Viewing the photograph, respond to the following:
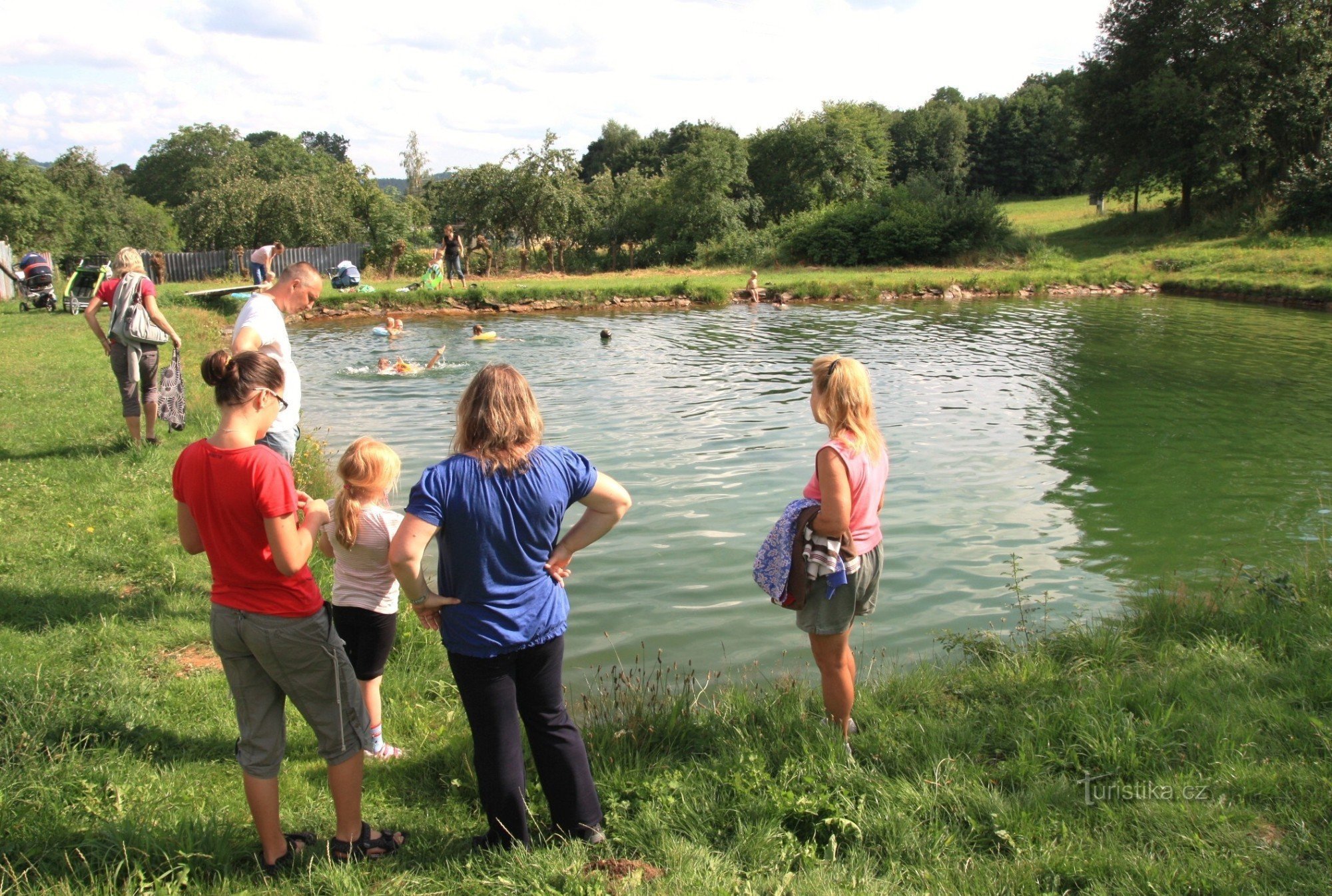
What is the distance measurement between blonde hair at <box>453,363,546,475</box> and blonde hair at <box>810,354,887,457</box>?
5.03 ft

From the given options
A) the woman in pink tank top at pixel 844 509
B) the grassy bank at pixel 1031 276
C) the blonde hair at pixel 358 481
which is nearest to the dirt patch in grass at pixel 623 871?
the woman in pink tank top at pixel 844 509

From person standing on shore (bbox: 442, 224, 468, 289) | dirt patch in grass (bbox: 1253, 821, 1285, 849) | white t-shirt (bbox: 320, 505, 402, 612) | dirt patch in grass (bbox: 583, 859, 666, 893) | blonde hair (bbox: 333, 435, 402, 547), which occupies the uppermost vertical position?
person standing on shore (bbox: 442, 224, 468, 289)

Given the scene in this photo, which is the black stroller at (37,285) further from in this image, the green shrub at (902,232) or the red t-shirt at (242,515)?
the green shrub at (902,232)

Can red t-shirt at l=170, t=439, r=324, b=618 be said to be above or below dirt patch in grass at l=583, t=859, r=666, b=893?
above

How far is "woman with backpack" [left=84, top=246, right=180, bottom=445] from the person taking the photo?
849cm

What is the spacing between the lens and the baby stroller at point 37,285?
24219 mm

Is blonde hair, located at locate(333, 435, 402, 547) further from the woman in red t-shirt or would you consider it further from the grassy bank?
the grassy bank

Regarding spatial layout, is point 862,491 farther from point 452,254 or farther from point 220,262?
point 220,262

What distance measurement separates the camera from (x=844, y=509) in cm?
414

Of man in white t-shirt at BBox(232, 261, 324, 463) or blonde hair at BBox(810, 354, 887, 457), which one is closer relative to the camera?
blonde hair at BBox(810, 354, 887, 457)

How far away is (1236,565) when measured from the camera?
746 cm

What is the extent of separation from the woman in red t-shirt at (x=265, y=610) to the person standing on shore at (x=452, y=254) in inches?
1168

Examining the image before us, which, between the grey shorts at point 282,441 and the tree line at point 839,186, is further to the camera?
the tree line at point 839,186

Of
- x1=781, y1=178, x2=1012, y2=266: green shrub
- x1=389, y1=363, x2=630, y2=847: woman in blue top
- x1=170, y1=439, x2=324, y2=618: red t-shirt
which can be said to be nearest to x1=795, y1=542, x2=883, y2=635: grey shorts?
x1=389, y1=363, x2=630, y2=847: woman in blue top
